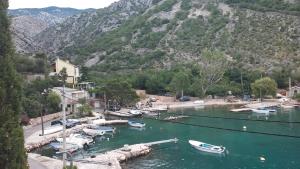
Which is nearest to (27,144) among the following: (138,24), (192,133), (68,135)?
(68,135)

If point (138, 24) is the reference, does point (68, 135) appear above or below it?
below

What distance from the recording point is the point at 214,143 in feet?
188

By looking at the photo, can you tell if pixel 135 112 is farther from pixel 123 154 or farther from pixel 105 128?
pixel 123 154

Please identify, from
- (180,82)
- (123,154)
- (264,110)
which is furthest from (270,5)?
(123,154)

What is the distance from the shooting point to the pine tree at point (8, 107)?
62.2ft

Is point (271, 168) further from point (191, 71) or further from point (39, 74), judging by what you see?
point (191, 71)

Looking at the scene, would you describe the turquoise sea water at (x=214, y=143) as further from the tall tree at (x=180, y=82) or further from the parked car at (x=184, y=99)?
the tall tree at (x=180, y=82)

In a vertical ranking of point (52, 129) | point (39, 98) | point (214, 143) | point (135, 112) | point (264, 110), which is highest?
point (39, 98)

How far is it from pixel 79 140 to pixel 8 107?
3865 centimetres

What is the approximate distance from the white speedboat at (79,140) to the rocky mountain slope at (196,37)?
73189mm

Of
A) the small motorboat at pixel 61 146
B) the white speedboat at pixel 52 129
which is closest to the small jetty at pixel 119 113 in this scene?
the white speedboat at pixel 52 129

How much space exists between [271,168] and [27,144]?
2897 centimetres

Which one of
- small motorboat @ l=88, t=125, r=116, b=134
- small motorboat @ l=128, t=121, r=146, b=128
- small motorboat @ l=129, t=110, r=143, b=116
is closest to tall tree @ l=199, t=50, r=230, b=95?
small motorboat @ l=129, t=110, r=143, b=116

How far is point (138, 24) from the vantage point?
168 m
